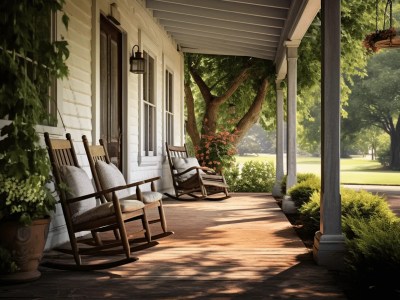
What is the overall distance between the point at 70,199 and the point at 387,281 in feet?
7.14

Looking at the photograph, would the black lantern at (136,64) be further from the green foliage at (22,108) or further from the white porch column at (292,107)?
the green foliage at (22,108)

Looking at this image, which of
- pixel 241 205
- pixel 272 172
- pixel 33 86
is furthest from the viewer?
pixel 272 172

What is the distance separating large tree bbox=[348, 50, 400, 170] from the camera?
2983 centimetres

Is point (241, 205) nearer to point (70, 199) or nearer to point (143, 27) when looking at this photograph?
point (143, 27)

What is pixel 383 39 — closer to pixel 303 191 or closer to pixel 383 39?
pixel 383 39

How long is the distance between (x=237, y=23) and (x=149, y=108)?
1.88 metres

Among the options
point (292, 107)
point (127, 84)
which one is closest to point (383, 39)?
point (292, 107)

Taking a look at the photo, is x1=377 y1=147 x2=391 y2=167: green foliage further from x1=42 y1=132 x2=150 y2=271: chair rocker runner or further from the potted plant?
the potted plant

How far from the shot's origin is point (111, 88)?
24.0 ft

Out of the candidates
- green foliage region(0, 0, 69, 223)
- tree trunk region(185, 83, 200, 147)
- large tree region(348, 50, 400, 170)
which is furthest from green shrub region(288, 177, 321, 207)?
large tree region(348, 50, 400, 170)

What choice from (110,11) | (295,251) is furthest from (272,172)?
(295,251)

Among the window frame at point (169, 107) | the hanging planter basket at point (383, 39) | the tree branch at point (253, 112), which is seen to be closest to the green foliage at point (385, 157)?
the tree branch at point (253, 112)

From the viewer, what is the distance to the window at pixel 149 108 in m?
9.15

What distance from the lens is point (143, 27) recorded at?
877 cm
